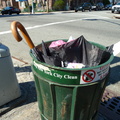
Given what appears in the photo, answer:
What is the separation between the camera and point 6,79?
2119 millimetres

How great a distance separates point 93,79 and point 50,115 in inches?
28.6

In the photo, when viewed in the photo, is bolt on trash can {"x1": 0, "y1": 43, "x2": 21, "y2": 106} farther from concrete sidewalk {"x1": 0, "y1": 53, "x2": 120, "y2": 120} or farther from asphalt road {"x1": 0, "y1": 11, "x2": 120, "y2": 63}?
asphalt road {"x1": 0, "y1": 11, "x2": 120, "y2": 63}

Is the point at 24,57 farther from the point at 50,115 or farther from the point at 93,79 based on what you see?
the point at 93,79

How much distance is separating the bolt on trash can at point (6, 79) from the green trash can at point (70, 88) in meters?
0.78


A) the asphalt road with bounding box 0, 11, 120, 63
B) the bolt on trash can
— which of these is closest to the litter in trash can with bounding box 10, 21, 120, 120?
the bolt on trash can

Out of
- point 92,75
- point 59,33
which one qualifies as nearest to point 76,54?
point 92,75

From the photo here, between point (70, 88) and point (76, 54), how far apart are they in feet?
1.53

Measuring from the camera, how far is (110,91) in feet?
8.72

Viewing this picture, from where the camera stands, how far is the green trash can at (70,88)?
1.22 meters

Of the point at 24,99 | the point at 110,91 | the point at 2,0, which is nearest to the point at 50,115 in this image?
the point at 24,99

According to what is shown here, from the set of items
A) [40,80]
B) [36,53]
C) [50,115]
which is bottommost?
[50,115]

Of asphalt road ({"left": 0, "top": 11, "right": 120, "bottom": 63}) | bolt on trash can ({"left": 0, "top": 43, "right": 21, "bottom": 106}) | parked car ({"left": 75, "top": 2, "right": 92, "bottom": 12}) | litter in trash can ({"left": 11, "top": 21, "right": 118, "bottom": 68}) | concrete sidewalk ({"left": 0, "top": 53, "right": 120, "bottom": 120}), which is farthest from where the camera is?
parked car ({"left": 75, "top": 2, "right": 92, "bottom": 12})

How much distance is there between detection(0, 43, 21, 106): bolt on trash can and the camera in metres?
2.00

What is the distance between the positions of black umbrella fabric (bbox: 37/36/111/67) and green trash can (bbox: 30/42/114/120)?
110 mm
